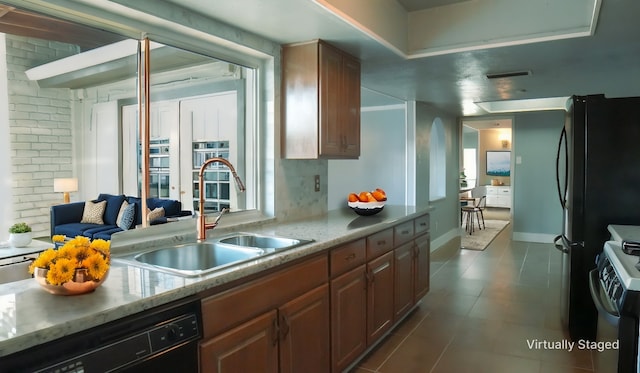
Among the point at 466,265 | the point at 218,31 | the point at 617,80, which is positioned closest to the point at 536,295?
the point at 466,265

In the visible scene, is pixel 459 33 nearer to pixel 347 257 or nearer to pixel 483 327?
pixel 347 257

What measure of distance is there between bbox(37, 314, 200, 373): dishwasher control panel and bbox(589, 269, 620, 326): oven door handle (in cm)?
172

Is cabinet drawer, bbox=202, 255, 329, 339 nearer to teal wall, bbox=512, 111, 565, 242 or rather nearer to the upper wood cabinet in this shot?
the upper wood cabinet

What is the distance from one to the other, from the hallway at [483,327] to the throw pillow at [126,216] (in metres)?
1.61

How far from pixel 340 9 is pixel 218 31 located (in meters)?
0.72

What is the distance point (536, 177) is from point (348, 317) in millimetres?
5664

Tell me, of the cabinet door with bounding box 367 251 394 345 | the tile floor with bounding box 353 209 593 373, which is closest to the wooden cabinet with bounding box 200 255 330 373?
the cabinet door with bounding box 367 251 394 345

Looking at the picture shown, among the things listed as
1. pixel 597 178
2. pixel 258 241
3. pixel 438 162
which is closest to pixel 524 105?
pixel 438 162

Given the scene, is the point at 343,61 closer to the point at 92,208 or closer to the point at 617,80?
the point at 92,208

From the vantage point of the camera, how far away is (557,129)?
678 centimetres

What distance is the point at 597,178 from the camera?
2.86 meters

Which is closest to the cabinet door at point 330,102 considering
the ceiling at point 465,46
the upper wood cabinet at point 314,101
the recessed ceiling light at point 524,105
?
the upper wood cabinet at point 314,101

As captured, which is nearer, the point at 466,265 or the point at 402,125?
the point at 466,265

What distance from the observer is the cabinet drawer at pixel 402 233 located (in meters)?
3.12
